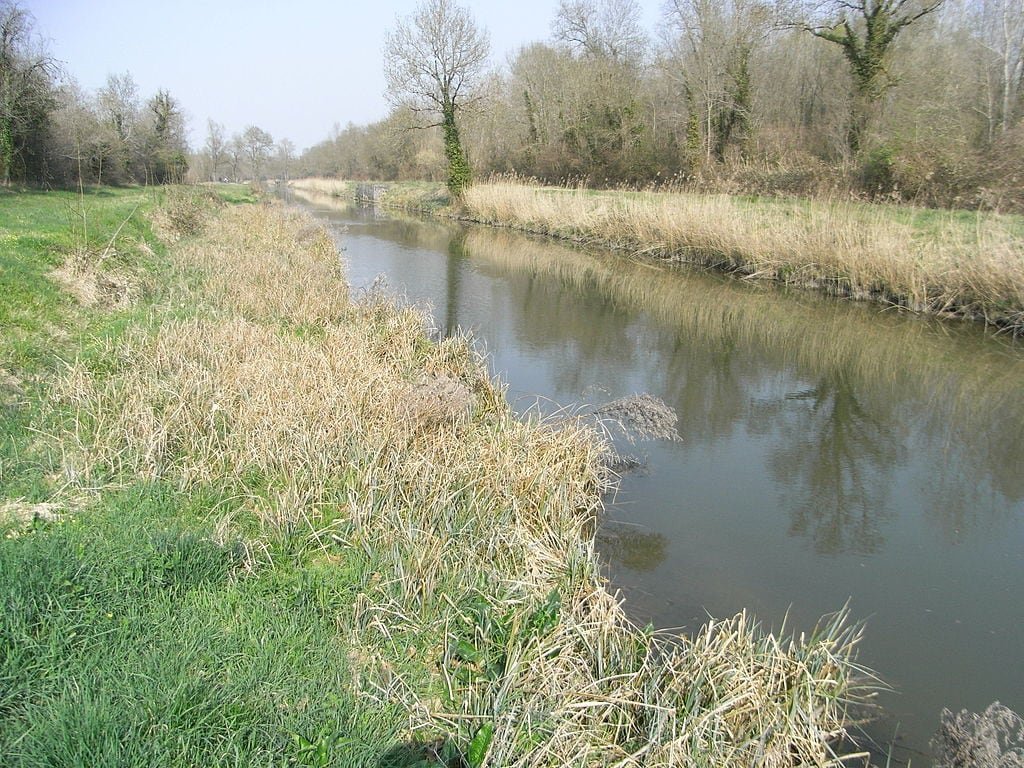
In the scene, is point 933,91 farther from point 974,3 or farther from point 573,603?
point 573,603

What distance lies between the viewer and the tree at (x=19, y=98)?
19.7 meters

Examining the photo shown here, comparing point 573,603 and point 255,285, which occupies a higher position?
point 255,285

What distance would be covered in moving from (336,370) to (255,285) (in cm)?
A: 364

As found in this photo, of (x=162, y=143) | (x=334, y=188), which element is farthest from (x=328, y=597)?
(x=334, y=188)

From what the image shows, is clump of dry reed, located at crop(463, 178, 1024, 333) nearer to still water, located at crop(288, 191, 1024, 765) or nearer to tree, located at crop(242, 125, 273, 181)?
still water, located at crop(288, 191, 1024, 765)

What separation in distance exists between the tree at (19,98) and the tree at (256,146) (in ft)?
133

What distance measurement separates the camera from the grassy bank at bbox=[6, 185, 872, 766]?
2.25m

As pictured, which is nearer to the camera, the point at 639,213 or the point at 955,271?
the point at 955,271

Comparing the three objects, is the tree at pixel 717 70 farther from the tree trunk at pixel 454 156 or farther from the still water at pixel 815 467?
the still water at pixel 815 467

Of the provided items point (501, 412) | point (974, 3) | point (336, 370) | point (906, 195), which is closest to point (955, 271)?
point (906, 195)

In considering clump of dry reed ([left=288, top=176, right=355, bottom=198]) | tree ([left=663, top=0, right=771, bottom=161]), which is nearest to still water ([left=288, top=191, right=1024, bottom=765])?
tree ([left=663, top=0, right=771, bottom=161])

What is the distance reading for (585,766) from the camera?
7.63 ft

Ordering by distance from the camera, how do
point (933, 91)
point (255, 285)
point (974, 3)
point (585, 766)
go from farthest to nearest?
point (974, 3)
point (933, 91)
point (255, 285)
point (585, 766)

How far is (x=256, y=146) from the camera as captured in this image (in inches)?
2467
